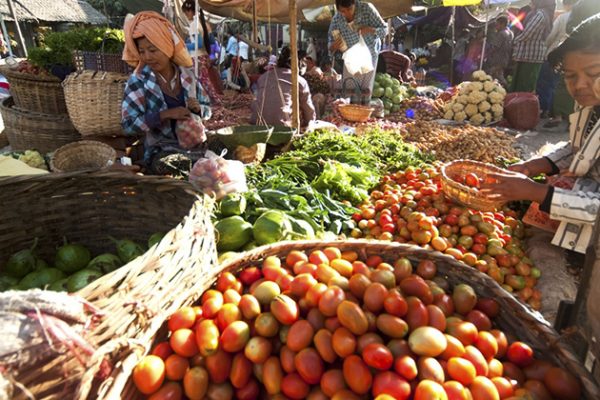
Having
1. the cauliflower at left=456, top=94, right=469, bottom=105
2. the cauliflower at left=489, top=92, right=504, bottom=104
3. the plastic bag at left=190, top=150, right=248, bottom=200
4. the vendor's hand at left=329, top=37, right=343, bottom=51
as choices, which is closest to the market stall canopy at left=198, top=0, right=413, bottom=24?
the vendor's hand at left=329, top=37, right=343, bottom=51

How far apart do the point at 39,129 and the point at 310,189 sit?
11.5 feet

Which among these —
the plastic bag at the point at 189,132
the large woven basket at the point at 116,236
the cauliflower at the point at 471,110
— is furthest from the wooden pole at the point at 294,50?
the cauliflower at the point at 471,110

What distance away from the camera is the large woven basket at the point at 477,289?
110 cm

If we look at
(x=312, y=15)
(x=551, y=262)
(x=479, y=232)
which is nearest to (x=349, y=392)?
(x=479, y=232)

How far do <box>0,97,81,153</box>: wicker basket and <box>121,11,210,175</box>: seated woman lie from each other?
1.59 m

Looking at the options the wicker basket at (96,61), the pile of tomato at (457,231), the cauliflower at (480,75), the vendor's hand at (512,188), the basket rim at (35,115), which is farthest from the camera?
the cauliflower at (480,75)

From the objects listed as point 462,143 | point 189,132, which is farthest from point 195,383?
point 462,143

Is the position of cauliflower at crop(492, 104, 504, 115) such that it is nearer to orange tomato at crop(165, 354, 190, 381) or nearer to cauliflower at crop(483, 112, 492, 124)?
cauliflower at crop(483, 112, 492, 124)

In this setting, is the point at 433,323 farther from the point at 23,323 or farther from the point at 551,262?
the point at 551,262

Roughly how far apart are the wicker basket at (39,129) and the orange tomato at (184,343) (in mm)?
4054

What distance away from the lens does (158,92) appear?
325 centimetres

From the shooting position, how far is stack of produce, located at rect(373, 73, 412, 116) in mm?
8118

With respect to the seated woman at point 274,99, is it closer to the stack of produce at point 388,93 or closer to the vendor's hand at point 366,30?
the vendor's hand at point 366,30

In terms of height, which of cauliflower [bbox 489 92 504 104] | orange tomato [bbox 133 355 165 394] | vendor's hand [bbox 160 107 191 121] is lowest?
orange tomato [bbox 133 355 165 394]
